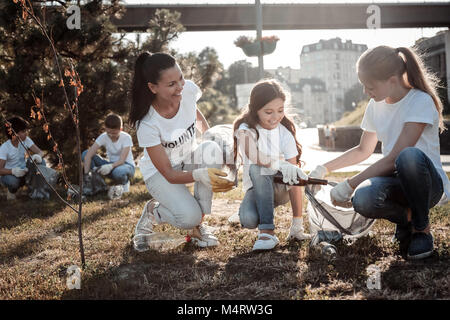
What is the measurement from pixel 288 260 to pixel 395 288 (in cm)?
73

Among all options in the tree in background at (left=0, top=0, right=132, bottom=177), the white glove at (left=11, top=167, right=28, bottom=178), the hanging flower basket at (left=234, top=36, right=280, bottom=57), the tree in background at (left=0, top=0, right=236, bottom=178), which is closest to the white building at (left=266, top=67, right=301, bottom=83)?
the hanging flower basket at (left=234, top=36, right=280, bottom=57)

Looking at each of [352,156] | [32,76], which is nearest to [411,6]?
[32,76]

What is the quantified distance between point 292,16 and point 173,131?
933 inches

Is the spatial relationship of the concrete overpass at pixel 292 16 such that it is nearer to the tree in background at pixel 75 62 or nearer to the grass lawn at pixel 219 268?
the tree in background at pixel 75 62

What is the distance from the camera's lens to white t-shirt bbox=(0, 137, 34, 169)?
20.5ft

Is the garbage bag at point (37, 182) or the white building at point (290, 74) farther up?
the white building at point (290, 74)

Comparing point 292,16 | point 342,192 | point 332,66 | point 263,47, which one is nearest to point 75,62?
point 263,47

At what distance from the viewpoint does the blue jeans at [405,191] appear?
8.23ft

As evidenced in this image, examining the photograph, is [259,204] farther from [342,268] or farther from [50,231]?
[50,231]

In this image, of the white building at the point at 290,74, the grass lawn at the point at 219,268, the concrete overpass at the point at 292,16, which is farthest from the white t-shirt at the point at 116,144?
the white building at the point at 290,74

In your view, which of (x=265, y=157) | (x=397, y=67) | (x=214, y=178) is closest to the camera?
(x=397, y=67)

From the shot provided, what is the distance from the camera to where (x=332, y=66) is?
9456 centimetres
